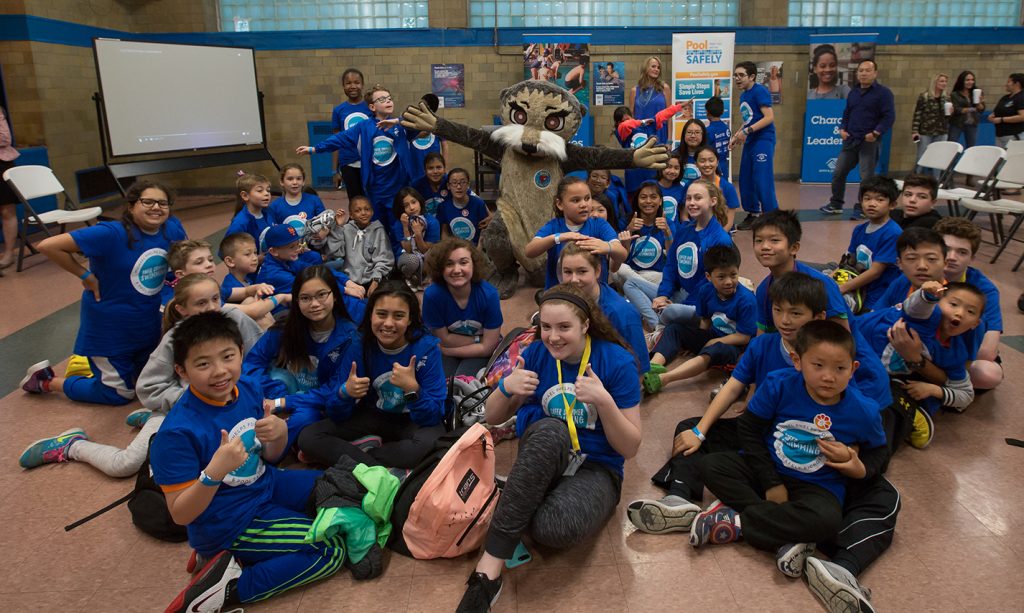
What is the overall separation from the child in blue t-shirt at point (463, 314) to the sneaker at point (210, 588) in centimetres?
159

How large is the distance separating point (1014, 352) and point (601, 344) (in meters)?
2.93

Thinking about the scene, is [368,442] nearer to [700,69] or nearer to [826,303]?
[826,303]

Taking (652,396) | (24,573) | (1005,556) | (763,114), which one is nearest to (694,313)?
(652,396)

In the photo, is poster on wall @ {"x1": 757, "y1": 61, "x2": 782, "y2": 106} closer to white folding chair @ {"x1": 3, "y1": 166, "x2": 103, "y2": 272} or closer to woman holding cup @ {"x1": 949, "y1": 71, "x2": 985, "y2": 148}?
woman holding cup @ {"x1": 949, "y1": 71, "x2": 985, "y2": 148}


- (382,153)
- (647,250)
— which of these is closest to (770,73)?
(647,250)

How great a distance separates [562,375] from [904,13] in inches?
434

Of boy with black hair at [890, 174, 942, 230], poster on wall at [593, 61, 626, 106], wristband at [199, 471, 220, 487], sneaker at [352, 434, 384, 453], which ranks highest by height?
poster on wall at [593, 61, 626, 106]

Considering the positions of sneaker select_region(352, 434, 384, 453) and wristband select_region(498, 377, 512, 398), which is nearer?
wristband select_region(498, 377, 512, 398)

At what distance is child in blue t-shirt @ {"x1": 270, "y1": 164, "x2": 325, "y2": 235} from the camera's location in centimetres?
521

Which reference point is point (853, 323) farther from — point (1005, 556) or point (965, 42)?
point (965, 42)

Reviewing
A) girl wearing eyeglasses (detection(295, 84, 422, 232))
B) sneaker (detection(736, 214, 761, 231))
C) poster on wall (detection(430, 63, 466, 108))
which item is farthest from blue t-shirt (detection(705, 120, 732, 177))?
poster on wall (detection(430, 63, 466, 108))

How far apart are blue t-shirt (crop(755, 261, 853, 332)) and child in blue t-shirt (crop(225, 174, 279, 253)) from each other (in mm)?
3311

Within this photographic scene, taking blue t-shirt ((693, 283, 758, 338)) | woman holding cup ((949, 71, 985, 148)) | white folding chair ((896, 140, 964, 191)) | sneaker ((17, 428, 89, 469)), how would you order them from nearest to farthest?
sneaker ((17, 428, 89, 469))
blue t-shirt ((693, 283, 758, 338))
white folding chair ((896, 140, 964, 191))
woman holding cup ((949, 71, 985, 148))

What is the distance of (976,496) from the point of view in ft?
8.75
